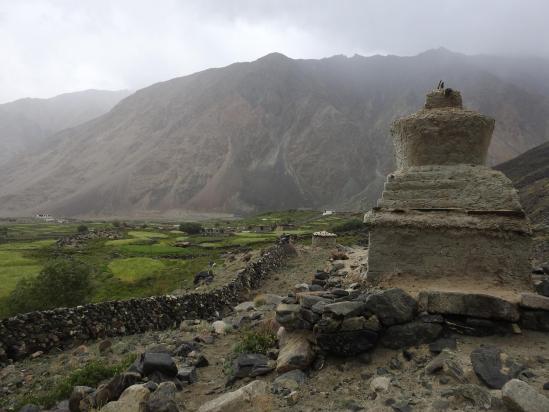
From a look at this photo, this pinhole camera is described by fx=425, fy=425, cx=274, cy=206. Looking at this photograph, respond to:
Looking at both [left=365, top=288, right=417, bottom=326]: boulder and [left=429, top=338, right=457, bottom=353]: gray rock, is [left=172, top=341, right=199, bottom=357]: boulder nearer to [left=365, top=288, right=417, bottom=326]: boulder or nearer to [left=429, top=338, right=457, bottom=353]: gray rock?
[left=365, top=288, right=417, bottom=326]: boulder

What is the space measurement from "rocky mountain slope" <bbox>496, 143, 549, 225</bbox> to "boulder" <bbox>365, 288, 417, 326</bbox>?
36315 mm

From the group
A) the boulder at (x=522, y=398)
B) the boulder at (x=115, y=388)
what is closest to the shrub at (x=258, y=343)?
the boulder at (x=115, y=388)

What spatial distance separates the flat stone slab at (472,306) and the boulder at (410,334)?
0.33m

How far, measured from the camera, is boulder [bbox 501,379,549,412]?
15.1 feet

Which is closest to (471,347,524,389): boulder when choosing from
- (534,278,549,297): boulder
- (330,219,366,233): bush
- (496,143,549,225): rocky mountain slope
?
(534,278,549,297): boulder

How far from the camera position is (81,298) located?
19.5 metres

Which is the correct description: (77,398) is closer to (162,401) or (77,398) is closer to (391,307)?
(162,401)

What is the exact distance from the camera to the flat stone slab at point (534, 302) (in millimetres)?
6801

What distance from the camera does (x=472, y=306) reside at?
6863 millimetres

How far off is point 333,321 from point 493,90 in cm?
20918

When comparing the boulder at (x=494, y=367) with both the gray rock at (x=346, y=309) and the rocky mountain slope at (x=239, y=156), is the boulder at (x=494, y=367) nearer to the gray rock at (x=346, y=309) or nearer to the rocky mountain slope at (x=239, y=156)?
the gray rock at (x=346, y=309)

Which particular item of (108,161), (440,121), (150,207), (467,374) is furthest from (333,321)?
(108,161)

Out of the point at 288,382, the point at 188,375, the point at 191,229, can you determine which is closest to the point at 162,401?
the point at 188,375

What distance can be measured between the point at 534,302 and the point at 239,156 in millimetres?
168176
